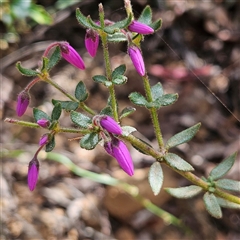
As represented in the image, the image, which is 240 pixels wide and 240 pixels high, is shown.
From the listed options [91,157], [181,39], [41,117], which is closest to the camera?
[41,117]

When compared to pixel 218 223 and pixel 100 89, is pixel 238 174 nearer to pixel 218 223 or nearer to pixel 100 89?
pixel 218 223

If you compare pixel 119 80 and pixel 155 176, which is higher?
pixel 119 80

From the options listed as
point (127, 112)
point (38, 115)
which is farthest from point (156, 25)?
point (38, 115)

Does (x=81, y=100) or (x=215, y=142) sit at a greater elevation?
(x=81, y=100)

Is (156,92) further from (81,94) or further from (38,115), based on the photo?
(38,115)

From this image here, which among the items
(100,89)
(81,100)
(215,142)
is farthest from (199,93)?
(81,100)

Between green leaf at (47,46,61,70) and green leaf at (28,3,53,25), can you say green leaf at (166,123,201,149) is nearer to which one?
green leaf at (47,46,61,70)
